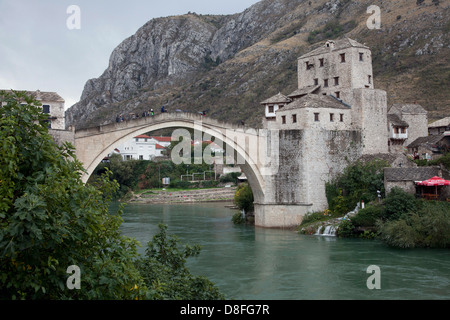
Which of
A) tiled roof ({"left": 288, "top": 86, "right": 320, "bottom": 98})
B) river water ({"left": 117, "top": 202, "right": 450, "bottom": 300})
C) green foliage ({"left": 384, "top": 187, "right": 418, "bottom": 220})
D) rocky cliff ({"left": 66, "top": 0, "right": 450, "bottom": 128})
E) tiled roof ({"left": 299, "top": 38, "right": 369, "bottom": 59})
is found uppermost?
rocky cliff ({"left": 66, "top": 0, "right": 450, "bottom": 128})

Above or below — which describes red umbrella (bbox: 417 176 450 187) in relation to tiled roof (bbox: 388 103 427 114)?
below

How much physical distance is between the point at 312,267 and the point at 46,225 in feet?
49.1

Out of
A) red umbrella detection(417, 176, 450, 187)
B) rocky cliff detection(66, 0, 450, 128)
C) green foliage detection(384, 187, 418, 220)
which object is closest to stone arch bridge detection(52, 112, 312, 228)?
green foliage detection(384, 187, 418, 220)

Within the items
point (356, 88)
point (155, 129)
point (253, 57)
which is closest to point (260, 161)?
point (155, 129)

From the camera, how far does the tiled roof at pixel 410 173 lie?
2542 centimetres

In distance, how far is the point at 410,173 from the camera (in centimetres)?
2567

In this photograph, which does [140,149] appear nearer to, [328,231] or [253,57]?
[253,57]

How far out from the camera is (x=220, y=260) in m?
20.5

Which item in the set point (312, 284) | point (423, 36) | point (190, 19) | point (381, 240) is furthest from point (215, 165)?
point (190, 19)

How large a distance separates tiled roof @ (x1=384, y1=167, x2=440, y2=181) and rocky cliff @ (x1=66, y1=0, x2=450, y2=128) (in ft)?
90.2

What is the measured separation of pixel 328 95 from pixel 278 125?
14.1 feet

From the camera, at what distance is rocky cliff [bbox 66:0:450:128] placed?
2389 inches

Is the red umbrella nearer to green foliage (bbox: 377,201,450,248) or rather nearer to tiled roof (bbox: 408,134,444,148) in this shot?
green foliage (bbox: 377,201,450,248)

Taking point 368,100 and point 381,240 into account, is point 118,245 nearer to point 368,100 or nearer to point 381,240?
point 381,240
